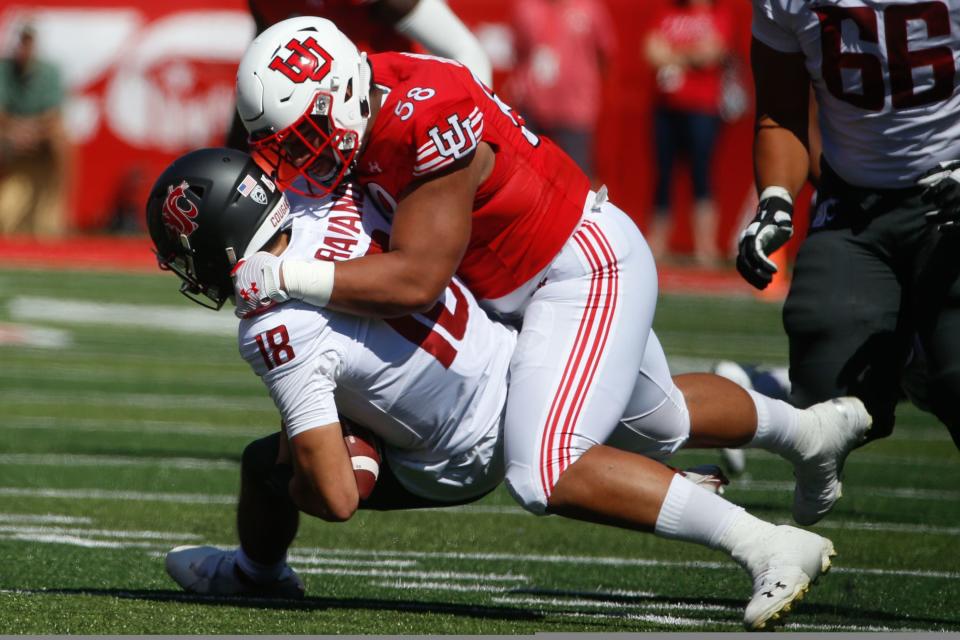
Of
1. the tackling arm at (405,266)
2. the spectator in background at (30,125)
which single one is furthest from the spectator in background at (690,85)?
the tackling arm at (405,266)

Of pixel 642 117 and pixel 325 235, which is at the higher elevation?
pixel 325 235

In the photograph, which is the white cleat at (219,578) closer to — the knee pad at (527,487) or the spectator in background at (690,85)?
the knee pad at (527,487)

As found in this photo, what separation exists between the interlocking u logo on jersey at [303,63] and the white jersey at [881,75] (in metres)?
1.33

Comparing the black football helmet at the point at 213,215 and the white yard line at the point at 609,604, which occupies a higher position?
the black football helmet at the point at 213,215

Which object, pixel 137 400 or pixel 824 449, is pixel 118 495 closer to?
pixel 137 400

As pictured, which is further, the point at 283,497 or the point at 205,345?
the point at 205,345

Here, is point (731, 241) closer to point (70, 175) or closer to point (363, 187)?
point (70, 175)

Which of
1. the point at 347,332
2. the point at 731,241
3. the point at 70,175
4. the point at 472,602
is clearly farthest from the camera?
the point at 70,175

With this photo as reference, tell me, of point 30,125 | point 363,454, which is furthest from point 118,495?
point 30,125

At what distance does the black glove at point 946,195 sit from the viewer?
416 cm

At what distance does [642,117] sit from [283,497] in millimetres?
11946

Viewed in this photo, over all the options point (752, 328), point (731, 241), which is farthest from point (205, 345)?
point (731, 241)

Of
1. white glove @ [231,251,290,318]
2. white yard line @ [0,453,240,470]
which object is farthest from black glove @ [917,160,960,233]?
white yard line @ [0,453,240,470]

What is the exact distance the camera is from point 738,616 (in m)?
4.00
